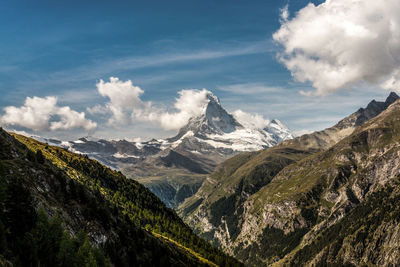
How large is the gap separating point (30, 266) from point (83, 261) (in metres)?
11.1

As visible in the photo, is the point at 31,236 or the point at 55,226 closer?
the point at 31,236

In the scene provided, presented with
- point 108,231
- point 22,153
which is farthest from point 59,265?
point 22,153

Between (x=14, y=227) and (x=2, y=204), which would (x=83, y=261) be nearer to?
(x=14, y=227)

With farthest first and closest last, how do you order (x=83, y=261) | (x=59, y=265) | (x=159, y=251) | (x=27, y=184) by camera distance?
1. (x=159, y=251)
2. (x=27, y=184)
3. (x=83, y=261)
4. (x=59, y=265)

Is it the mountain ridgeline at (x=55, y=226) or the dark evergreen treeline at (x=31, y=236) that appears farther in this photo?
the mountain ridgeline at (x=55, y=226)

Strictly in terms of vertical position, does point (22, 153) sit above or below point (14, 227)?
above

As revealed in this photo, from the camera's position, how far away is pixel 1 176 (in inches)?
2495

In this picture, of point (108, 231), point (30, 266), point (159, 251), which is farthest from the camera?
point (159, 251)

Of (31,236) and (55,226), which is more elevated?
(55,226)

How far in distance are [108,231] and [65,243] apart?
36.3 m

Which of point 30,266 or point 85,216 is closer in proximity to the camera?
point 30,266

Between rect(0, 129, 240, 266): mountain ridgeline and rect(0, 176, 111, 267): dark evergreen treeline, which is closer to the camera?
rect(0, 176, 111, 267): dark evergreen treeline

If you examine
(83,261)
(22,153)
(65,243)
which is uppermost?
(22,153)

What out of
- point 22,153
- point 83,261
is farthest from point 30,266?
point 22,153
